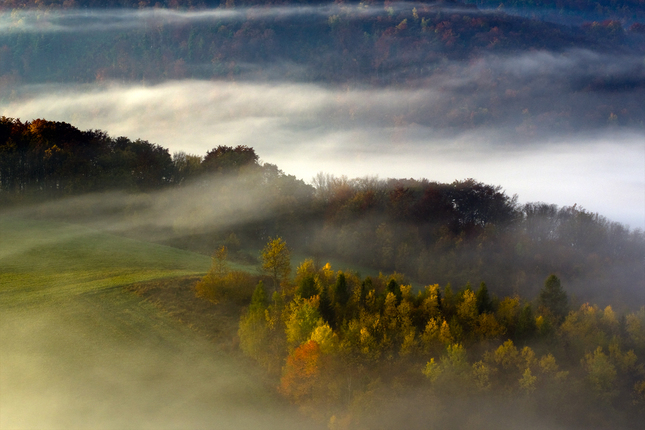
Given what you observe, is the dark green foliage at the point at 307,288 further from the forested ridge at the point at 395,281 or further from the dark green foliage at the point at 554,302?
the dark green foliage at the point at 554,302

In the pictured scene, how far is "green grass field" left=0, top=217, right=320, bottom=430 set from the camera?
3300cm

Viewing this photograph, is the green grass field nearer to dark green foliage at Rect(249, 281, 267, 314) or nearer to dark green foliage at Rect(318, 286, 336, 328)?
dark green foliage at Rect(249, 281, 267, 314)

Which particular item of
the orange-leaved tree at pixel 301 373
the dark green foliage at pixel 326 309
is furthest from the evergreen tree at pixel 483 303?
the orange-leaved tree at pixel 301 373

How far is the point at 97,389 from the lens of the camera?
114 feet

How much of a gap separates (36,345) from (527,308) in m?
46.5

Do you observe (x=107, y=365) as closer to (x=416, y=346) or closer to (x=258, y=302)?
(x=258, y=302)

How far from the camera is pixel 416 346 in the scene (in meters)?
45.7

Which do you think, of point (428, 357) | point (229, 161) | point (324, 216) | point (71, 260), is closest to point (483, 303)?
point (428, 357)

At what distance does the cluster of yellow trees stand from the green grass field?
3.37m

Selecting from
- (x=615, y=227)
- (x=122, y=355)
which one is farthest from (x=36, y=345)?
(x=615, y=227)

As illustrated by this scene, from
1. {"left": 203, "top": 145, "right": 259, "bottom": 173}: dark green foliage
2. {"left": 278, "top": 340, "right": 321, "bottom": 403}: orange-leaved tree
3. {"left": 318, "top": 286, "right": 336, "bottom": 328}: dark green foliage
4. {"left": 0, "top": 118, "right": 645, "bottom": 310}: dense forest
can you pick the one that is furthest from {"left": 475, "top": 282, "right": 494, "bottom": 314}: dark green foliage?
{"left": 203, "top": 145, "right": 259, "bottom": 173}: dark green foliage

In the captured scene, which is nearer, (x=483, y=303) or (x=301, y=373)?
(x=301, y=373)

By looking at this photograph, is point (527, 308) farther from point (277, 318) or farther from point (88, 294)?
point (88, 294)

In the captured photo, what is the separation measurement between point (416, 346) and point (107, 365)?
26145 millimetres
